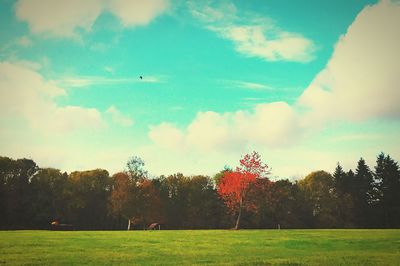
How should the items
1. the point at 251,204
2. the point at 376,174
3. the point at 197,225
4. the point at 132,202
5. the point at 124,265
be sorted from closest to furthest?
the point at 124,265
the point at 251,204
the point at 132,202
the point at 197,225
the point at 376,174

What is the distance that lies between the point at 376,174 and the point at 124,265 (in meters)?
134

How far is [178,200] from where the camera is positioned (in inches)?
5167

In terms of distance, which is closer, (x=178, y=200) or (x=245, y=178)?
(x=245, y=178)

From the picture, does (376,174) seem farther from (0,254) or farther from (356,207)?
(0,254)

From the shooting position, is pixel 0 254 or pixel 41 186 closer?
pixel 0 254

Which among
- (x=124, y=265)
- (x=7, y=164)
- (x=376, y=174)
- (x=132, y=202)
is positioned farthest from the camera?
(x=376, y=174)

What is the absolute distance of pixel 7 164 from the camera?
337 ft

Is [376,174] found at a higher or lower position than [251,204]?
higher

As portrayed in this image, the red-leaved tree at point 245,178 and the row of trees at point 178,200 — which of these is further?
the row of trees at point 178,200

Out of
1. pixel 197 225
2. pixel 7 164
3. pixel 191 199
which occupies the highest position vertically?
pixel 7 164

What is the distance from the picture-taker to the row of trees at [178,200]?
3890 inches

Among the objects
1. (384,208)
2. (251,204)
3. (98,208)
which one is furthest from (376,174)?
(98,208)

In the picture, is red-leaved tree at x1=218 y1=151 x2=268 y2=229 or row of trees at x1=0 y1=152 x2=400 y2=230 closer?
red-leaved tree at x1=218 y1=151 x2=268 y2=229

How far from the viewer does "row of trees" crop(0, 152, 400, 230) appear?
9881 centimetres
